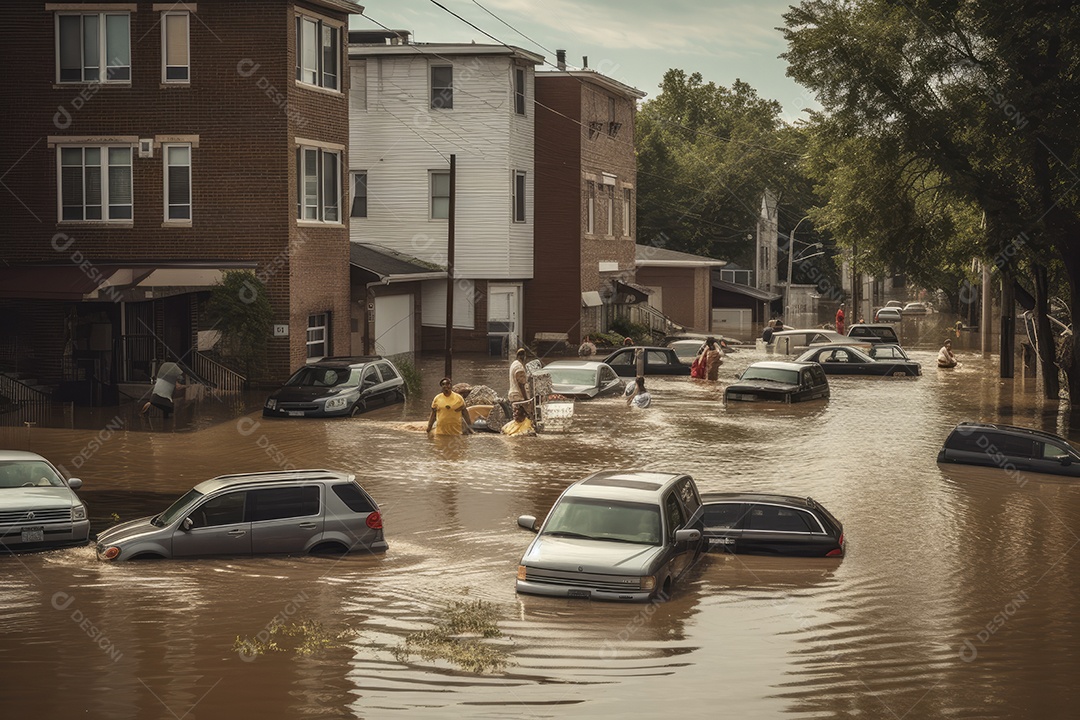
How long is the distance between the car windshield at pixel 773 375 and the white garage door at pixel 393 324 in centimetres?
1464

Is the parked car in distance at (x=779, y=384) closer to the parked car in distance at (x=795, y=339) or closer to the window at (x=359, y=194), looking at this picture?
the parked car in distance at (x=795, y=339)

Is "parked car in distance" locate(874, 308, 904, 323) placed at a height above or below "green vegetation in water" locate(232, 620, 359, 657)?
above

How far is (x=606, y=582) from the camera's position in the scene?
579 inches

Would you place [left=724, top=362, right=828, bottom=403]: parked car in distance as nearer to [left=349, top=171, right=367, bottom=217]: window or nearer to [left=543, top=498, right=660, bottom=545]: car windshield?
[left=349, top=171, right=367, bottom=217]: window

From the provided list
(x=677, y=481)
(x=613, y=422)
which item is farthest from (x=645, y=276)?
(x=677, y=481)

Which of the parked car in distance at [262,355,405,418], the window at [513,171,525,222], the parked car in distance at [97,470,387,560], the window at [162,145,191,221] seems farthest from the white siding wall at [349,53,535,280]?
the parked car in distance at [97,470,387,560]

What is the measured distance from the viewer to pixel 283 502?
17094 millimetres

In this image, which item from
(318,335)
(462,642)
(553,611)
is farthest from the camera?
(318,335)

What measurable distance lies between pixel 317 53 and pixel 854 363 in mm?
22914

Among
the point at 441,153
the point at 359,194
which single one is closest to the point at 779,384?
the point at 441,153

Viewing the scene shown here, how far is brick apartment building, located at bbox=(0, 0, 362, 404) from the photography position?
36.2 m

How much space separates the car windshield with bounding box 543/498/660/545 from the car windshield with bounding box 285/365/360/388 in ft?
57.1

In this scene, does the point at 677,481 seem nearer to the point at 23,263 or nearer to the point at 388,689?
the point at 388,689

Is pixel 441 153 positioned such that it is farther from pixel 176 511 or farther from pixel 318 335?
pixel 176 511
